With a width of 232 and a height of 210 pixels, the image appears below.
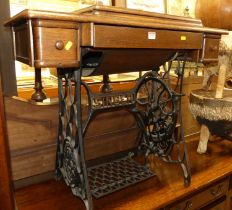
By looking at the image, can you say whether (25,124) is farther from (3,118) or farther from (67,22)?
(67,22)

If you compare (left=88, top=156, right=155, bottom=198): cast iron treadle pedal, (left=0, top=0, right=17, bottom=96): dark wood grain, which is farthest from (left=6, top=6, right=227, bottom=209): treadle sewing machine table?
(left=0, top=0, right=17, bottom=96): dark wood grain

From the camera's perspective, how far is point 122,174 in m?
1.32

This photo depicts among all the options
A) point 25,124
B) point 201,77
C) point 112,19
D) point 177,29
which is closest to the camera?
point 112,19

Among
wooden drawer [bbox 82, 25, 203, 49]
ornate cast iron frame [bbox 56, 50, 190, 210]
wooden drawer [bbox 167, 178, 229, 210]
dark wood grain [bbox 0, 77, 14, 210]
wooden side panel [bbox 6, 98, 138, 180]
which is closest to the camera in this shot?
dark wood grain [bbox 0, 77, 14, 210]

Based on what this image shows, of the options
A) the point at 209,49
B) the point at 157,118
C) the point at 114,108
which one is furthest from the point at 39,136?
the point at 209,49

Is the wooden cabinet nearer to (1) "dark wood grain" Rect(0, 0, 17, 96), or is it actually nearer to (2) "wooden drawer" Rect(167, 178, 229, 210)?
(2) "wooden drawer" Rect(167, 178, 229, 210)

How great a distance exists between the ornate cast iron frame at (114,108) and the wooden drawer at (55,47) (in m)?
0.11

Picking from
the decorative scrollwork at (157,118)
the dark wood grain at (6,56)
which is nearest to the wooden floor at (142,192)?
the decorative scrollwork at (157,118)

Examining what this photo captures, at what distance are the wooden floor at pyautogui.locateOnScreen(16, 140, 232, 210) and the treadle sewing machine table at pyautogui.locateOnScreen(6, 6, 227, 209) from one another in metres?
0.05

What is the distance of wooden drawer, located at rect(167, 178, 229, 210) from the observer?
1.27m

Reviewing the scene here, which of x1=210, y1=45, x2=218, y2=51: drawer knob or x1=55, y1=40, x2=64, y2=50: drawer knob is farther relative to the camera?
x1=210, y1=45, x2=218, y2=51: drawer knob

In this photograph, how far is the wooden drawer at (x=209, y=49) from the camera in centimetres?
119

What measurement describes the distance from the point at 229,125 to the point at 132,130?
578 millimetres

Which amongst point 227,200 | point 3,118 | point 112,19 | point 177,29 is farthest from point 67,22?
point 227,200
